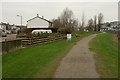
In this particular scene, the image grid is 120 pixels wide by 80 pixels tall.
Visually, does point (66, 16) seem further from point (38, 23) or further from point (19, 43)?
point (19, 43)

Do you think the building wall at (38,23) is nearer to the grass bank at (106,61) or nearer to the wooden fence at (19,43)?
the wooden fence at (19,43)

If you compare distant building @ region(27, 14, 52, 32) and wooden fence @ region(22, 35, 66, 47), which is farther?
distant building @ region(27, 14, 52, 32)

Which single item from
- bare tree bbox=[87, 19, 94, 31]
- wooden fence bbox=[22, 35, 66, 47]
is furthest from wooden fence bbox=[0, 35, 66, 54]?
bare tree bbox=[87, 19, 94, 31]

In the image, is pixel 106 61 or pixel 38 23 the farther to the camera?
pixel 38 23

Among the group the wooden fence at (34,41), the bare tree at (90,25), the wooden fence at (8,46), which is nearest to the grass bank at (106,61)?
the wooden fence at (8,46)

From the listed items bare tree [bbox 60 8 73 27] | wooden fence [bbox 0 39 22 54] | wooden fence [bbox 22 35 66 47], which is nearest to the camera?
wooden fence [bbox 0 39 22 54]

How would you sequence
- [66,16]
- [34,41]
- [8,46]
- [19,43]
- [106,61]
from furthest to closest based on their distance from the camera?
[66,16]
[34,41]
[19,43]
[8,46]
[106,61]

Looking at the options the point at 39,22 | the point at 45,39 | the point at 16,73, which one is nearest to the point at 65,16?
the point at 39,22

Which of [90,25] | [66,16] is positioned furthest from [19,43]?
[90,25]

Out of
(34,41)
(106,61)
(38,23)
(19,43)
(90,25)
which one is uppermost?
(90,25)

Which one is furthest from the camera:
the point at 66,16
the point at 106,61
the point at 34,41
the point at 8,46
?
the point at 66,16

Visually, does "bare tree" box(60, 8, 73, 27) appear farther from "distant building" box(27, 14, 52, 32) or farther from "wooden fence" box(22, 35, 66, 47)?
"wooden fence" box(22, 35, 66, 47)

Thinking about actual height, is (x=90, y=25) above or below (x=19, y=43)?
above

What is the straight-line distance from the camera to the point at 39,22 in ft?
289
